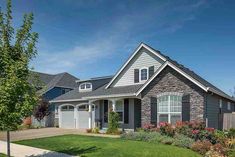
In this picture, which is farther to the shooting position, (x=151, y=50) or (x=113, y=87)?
(x=113, y=87)

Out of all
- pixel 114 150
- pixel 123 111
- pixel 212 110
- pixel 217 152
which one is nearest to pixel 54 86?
pixel 123 111

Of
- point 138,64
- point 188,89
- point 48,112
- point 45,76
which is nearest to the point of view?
point 188,89

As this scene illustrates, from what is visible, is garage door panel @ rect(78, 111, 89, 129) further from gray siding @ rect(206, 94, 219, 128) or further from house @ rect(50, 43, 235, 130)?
gray siding @ rect(206, 94, 219, 128)

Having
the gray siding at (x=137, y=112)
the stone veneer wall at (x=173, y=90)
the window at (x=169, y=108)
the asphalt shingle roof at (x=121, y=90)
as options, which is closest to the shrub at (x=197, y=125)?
the stone veneer wall at (x=173, y=90)

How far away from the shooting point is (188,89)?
1970 centimetres

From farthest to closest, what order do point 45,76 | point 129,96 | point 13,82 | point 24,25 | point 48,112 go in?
point 45,76 < point 48,112 < point 129,96 < point 24,25 < point 13,82

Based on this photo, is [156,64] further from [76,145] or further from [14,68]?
[14,68]

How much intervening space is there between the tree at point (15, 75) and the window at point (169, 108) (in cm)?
1132

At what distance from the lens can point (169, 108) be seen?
20422 millimetres

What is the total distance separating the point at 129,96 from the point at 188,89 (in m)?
5.40

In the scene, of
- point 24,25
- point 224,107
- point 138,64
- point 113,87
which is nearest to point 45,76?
point 113,87

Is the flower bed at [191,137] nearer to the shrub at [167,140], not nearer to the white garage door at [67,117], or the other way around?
the shrub at [167,140]

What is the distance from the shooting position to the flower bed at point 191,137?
14.7 metres

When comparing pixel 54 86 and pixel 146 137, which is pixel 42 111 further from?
pixel 146 137
